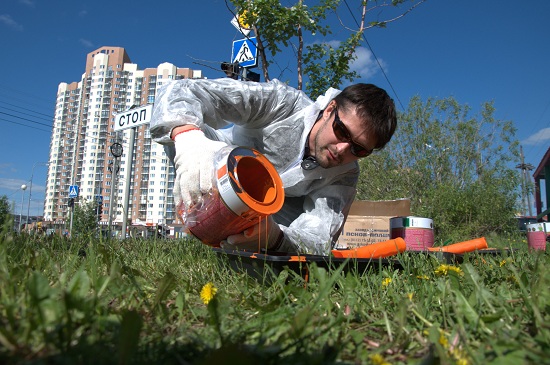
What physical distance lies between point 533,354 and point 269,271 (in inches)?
36.3

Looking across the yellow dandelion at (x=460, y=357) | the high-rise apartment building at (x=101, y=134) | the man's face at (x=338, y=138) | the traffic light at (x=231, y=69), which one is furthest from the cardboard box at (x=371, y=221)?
the high-rise apartment building at (x=101, y=134)

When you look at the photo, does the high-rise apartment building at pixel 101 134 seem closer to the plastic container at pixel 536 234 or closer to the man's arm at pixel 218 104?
the man's arm at pixel 218 104

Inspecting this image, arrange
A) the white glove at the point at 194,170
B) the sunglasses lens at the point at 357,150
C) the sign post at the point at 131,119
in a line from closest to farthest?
1. the white glove at the point at 194,170
2. the sunglasses lens at the point at 357,150
3. the sign post at the point at 131,119

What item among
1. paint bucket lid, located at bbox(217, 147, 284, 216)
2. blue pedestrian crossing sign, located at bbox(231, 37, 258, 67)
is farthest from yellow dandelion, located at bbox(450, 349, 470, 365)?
blue pedestrian crossing sign, located at bbox(231, 37, 258, 67)

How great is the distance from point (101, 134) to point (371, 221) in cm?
5703

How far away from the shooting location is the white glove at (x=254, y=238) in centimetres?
199

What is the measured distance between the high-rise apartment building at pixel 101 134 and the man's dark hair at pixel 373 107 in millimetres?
51637

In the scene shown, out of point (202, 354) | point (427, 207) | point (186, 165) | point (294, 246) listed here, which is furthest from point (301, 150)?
point (427, 207)

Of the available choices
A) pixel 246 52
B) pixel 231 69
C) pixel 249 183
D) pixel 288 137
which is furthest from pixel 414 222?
pixel 231 69

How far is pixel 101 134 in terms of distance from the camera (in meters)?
55.1

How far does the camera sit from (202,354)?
766mm

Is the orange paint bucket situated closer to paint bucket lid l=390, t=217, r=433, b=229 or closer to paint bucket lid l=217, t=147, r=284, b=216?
paint bucket lid l=217, t=147, r=284, b=216

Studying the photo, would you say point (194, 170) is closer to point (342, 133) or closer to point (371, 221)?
point (342, 133)

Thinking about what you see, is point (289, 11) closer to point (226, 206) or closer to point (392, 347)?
point (226, 206)
